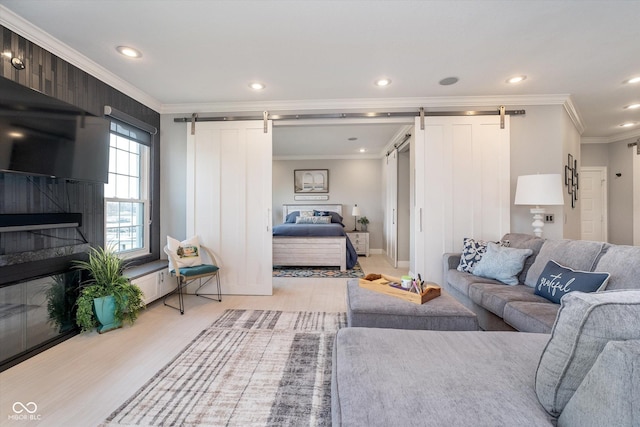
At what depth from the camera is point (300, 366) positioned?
6.54 feet

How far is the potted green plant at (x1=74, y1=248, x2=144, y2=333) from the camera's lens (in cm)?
248

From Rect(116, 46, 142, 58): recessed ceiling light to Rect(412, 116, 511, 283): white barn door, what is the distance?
10.2 feet

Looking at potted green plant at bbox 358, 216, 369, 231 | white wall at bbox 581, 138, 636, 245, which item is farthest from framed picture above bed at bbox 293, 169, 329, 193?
white wall at bbox 581, 138, 636, 245

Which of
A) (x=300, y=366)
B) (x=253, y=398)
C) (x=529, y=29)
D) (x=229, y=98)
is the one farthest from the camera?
(x=229, y=98)

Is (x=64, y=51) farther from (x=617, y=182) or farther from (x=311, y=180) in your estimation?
(x=617, y=182)

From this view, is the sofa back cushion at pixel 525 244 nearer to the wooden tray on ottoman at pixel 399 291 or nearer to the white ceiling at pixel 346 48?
the wooden tray on ottoman at pixel 399 291

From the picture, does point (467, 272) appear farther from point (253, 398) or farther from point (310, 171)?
point (310, 171)

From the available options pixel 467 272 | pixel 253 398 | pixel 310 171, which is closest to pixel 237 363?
pixel 253 398

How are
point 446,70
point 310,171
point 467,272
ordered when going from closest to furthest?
point 446,70, point 467,272, point 310,171

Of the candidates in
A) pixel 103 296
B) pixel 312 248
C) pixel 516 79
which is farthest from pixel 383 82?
pixel 103 296

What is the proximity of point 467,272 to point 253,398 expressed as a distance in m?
2.44

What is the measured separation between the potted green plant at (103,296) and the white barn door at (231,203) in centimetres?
112

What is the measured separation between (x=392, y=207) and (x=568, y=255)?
3.40 m

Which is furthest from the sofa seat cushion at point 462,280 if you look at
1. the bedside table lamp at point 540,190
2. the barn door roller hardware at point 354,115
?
the barn door roller hardware at point 354,115
